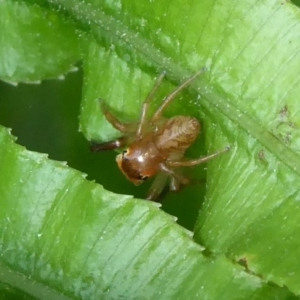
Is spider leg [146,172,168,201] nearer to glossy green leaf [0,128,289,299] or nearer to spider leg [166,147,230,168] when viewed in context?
spider leg [166,147,230,168]

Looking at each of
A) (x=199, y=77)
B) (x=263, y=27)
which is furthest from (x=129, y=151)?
(x=263, y=27)

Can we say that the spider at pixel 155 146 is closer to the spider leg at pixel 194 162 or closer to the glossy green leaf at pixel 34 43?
the spider leg at pixel 194 162

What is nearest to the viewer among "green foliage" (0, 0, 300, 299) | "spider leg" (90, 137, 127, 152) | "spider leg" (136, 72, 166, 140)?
"green foliage" (0, 0, 300, 299)

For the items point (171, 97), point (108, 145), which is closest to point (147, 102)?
point (171, 97)

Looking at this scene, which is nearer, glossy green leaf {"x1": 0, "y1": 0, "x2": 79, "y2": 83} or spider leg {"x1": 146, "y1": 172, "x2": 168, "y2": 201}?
glossy green leaf {"x1": 0, "y1": 0, "x2": 79, "y2": 83}

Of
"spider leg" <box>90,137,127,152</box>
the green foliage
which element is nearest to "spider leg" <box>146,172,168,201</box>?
"spider leg" <box>90,137,127,152</box>


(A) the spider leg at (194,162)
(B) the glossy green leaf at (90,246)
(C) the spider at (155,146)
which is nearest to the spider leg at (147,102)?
(C) the spider at (155,146)
